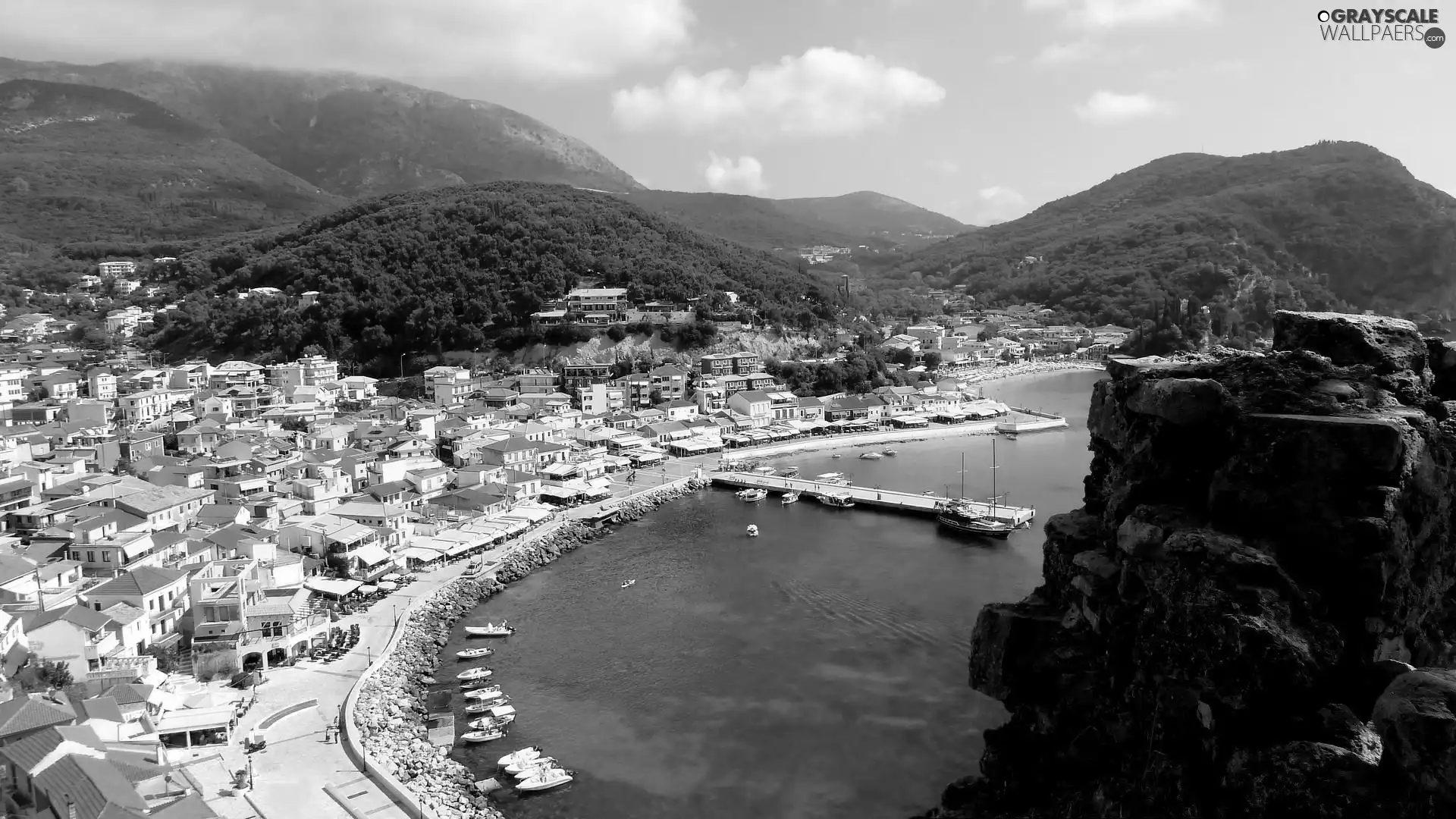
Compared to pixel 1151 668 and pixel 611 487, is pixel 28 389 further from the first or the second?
pixel 1151 668

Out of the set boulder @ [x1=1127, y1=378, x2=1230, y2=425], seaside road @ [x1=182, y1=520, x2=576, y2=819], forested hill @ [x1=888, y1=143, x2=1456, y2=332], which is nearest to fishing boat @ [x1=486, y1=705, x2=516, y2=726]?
seaside road @ [x1=182, y1=520, x2=576, y2=819]

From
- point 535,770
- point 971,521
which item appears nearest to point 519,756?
point 535,770

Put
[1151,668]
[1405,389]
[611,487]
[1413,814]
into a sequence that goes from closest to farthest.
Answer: [1413,814] → [1151,668] → [1405,389] → [611,487]

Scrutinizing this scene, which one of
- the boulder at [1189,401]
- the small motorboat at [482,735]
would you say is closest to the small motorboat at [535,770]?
the small motorboat at [482,735]

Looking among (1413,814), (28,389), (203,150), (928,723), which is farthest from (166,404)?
(203,150)

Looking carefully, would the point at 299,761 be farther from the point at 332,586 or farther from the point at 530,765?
the point at 332,586

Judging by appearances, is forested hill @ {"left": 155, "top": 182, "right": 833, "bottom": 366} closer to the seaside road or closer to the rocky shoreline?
the rocky shoreline
